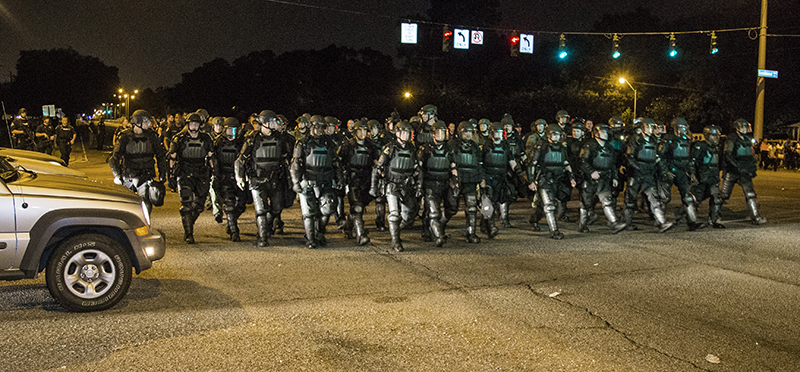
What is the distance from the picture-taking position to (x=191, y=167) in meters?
10.5

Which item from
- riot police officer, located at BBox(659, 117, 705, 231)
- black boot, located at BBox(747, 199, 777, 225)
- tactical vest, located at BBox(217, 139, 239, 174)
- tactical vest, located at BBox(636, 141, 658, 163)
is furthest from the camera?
black boot, located at BBox(747, 199, 777, 225)

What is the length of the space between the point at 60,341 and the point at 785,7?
5797cm

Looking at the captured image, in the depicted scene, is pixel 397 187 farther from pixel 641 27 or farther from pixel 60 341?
pixel 641 27

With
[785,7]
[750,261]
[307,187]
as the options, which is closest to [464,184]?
[307,187]

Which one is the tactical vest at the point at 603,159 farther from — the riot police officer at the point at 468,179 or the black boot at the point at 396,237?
the black boot at the point at 396,237

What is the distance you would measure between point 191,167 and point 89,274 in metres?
4.43

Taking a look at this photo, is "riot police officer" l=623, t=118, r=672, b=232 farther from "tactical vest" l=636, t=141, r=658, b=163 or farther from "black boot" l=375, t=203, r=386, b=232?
"black boot" l=375, t=203, r=386, b=232

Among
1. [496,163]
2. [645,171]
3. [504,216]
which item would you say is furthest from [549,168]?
[645,171]

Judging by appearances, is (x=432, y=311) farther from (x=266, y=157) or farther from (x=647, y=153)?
(x=647, y=153)

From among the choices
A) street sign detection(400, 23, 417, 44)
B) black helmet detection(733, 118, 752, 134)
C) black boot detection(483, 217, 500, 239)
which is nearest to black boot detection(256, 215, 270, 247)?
black boot detection(483, 217, 500, 239)

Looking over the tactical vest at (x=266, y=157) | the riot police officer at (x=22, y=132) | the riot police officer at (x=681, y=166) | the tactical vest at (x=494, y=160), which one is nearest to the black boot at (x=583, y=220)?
the riot police officer at (x=681, y=166)

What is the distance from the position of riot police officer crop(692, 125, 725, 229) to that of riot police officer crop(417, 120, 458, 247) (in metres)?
5.05

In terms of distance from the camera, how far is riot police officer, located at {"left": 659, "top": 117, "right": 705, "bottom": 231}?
1212 centimetres

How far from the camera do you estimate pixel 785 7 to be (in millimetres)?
51375
